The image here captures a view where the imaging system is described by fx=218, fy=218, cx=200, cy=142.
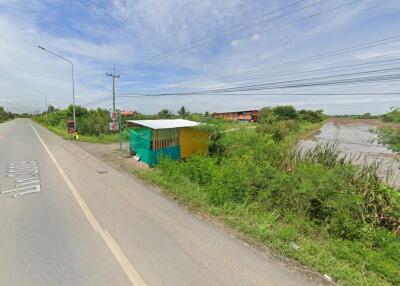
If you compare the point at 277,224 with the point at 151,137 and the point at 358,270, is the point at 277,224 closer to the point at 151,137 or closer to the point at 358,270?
the point at 358,270

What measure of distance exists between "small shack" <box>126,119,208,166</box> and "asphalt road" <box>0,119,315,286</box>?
4290mm

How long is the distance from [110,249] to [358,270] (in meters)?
4.19

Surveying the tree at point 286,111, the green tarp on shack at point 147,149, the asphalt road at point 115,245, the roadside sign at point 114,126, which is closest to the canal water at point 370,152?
the asphalt road at point 115,245

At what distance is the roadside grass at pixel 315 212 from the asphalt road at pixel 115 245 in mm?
624

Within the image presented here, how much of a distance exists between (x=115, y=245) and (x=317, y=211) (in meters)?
5.00

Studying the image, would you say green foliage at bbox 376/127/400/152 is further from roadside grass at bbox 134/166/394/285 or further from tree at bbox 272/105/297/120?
tree at bbox 272/105/297/120

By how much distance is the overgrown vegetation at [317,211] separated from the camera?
3.83 metres

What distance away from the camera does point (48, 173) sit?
828 cm

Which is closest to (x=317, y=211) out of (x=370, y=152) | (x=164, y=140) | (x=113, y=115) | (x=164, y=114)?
(x=164, y=140)

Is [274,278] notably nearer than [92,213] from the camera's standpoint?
Yes

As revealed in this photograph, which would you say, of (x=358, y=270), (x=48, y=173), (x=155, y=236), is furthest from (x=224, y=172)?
(x=48, y=173)

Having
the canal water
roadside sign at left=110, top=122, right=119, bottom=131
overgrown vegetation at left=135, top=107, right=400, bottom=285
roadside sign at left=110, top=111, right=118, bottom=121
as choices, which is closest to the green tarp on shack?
roadside sign at left=110, top=122, right=119, bottom=131

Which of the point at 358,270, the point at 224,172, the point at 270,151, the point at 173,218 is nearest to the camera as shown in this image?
the point at 358,270

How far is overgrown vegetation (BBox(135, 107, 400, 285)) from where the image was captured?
3.83m
